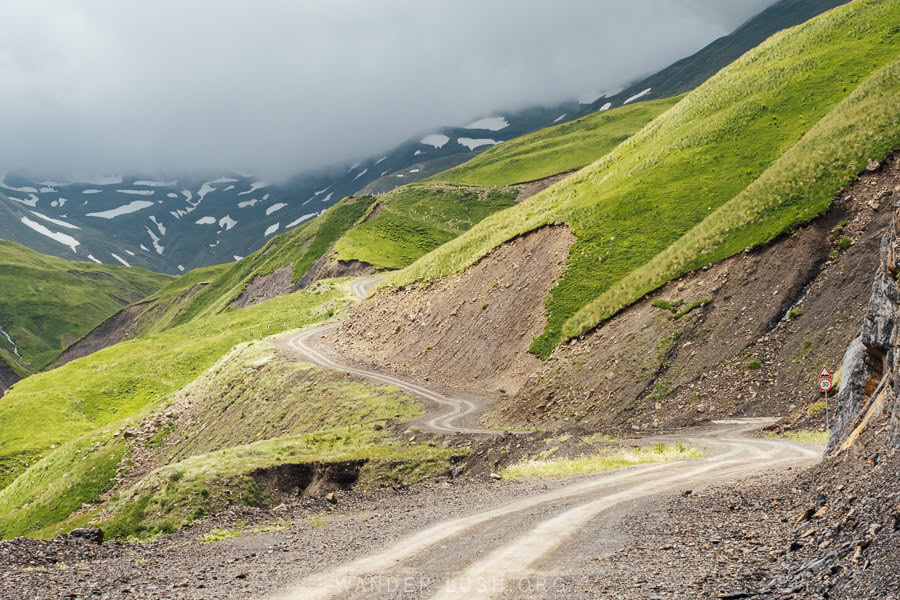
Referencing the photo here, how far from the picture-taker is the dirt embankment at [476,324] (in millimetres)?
53219

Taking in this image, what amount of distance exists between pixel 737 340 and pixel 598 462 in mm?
16132

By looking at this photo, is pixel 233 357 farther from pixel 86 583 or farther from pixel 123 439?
pixel 86 583

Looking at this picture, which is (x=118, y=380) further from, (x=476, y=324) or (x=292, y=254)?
(x=292, y=254)

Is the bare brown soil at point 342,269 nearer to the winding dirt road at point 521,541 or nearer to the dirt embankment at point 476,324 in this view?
the dirt embankment at point 476,324

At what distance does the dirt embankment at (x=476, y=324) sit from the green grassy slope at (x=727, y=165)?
7.02 feet

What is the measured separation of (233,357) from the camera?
71000 mm

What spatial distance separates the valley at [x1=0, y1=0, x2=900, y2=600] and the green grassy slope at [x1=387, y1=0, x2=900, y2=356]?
33cm

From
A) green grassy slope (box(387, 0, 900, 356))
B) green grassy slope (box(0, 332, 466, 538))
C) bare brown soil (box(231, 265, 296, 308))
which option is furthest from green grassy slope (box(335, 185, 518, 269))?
green grassy slope (box(0, 332, 466, 538))

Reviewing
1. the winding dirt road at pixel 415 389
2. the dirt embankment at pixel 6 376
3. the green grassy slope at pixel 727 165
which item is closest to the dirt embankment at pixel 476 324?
the green grassy slope at pixel 727 165

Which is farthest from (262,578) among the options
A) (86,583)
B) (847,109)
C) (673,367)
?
(847,109)

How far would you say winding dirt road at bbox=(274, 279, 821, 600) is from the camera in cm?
1078

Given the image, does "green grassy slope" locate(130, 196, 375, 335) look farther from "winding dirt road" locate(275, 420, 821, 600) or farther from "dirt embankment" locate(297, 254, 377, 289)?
"winding dirt road" locate(275, 420, 821, 600)

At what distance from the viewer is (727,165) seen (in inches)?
2434

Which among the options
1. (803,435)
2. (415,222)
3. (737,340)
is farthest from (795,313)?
(415,222)
